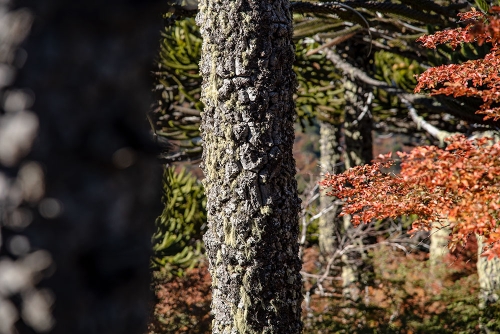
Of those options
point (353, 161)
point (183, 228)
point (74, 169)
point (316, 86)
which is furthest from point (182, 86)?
point (74, 169)

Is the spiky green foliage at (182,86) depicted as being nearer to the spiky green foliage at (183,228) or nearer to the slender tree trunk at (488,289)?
the spiky green foliage at (183,228)

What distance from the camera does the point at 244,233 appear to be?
302 centimetres

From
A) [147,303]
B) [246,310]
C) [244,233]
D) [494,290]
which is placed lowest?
[494,290]

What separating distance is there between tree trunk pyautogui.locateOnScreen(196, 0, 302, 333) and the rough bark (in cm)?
213

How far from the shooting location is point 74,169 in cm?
79

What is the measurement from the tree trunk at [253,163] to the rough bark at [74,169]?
6.98ft

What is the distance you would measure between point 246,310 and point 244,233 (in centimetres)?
45

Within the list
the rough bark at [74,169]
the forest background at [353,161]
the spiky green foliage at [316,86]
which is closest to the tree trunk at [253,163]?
the forest background at [353,161]

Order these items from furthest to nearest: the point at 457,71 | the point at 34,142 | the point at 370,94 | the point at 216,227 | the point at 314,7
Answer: the point at 370,94 < the point at 314,7 < the point at 216,227 < the point at 457,71 < the point at 34,142

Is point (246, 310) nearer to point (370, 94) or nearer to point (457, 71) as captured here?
point (457, 71)

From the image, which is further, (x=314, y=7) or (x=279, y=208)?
(x=314, y=7)

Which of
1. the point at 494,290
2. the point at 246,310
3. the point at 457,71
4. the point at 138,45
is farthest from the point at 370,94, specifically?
the point at 138,45

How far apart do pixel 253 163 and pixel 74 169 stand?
7.21ft

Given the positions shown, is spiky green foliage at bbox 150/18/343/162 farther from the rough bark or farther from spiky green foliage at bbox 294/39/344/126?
the rough bark
